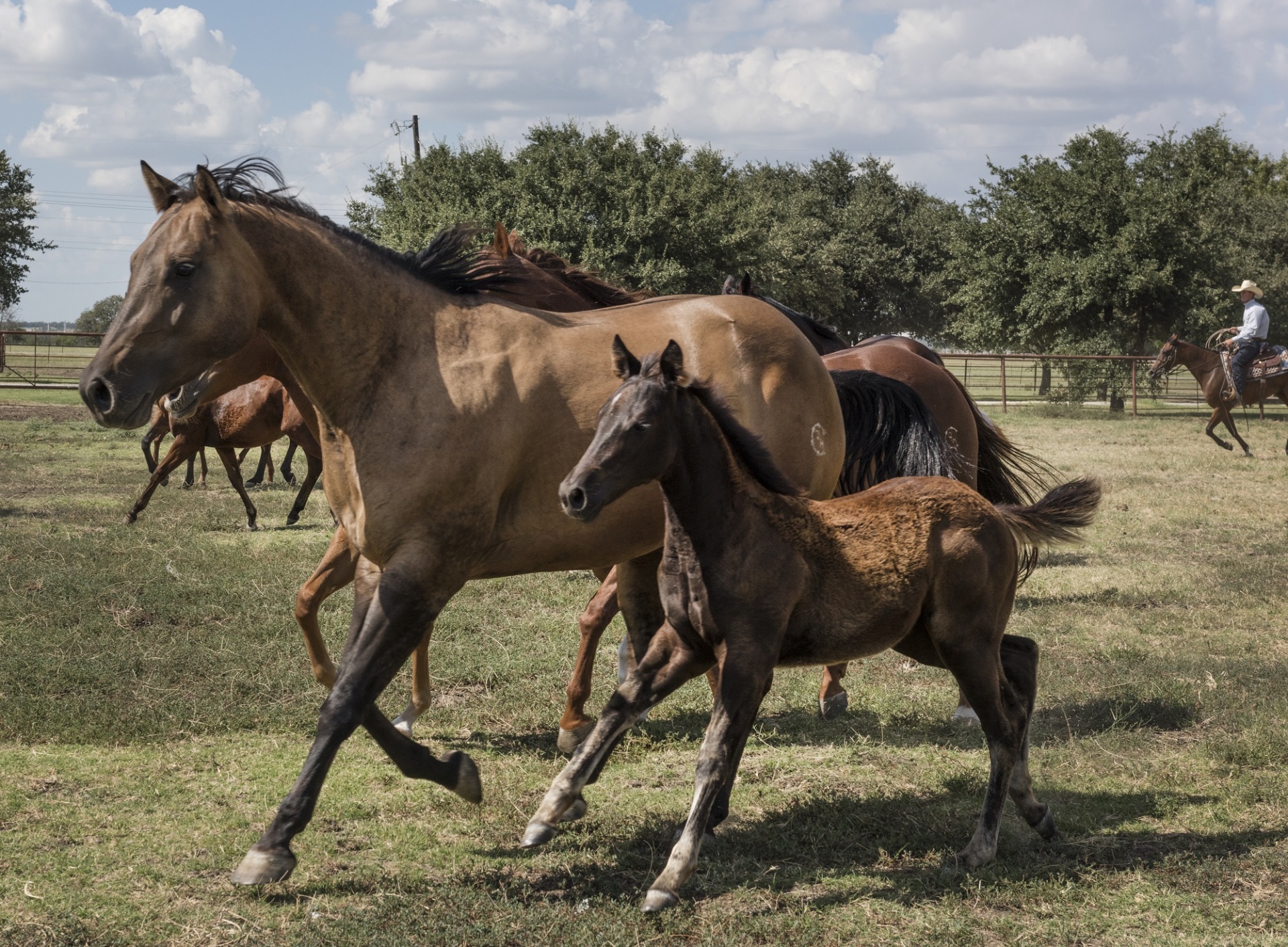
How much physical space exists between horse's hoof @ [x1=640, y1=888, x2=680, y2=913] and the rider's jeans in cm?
1892

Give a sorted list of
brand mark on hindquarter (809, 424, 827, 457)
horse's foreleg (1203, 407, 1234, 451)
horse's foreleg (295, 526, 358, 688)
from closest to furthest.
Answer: brand mark on hindquarter (809, 424, 827, 457) → horse's foreleg (295, 526, 358, 688) → horse's foreleg (1203, 407, 1234, 451)

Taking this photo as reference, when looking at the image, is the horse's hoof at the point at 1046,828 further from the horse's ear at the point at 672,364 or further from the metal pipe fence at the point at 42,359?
the metal pipe fence at the point at 42,359

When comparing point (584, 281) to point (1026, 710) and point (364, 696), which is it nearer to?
point (364, 696)

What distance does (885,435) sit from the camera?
604 cm

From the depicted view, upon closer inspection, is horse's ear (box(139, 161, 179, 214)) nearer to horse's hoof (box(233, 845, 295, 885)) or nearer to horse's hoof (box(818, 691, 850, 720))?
horse's hoof (box(233, 845, 295, 885))

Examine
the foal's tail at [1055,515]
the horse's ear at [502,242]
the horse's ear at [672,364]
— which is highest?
the horse's ear at [502,242]

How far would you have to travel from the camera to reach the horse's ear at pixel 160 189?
152 inches

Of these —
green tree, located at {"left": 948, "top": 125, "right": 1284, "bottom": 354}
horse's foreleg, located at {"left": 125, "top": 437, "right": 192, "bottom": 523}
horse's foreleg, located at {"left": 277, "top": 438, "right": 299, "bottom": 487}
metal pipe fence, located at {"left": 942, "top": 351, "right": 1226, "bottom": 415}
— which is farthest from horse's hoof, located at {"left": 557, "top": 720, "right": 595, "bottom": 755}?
green tree, located at {"left": 948, "top": 125, "right": 1284, "bottom": 354}

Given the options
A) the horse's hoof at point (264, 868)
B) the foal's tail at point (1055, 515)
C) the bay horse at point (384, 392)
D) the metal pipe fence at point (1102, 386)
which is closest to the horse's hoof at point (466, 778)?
the bay horse at point (384, 392)

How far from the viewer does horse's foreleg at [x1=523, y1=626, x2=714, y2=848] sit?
3.95m

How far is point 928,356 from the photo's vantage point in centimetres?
804

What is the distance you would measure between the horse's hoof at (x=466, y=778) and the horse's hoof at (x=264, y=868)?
0.67 metres

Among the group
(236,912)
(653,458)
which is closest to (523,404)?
(653,458)

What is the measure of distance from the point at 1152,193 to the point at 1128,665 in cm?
2882
